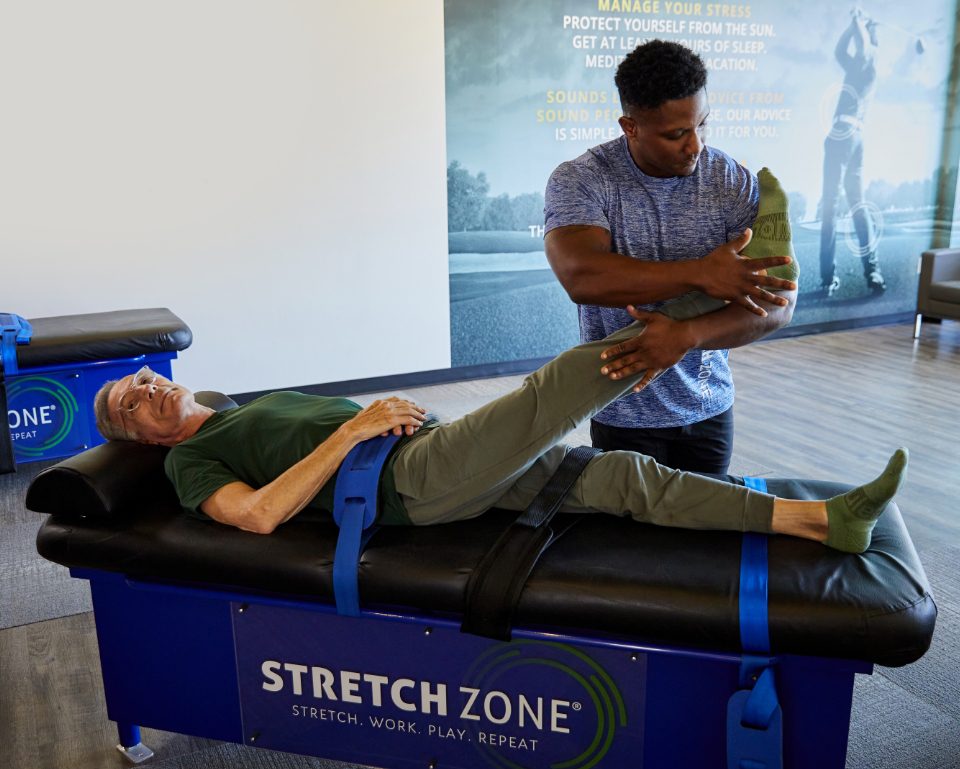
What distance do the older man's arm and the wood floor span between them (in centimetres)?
57

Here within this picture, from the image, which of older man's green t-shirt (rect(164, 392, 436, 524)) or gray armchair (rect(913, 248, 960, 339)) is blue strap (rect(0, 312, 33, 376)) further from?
gray armchair (rect(913, 248, 960, 339))

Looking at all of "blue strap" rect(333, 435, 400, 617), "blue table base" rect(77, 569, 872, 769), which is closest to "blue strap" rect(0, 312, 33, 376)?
"blue table base" rect(77, 569, 872, 769)

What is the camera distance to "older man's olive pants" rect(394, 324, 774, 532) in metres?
1.65

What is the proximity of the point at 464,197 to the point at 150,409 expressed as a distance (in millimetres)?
2896

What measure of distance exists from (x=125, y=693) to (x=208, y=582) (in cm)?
36

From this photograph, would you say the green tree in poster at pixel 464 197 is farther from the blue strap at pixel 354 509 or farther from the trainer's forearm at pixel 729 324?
the trainer's forearm at pixel 729 324

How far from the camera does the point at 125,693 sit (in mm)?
1852

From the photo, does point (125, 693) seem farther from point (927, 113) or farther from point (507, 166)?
point (927, 113)

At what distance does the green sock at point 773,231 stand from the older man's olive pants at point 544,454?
10.3 inches

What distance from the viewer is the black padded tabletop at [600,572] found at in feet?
4.66

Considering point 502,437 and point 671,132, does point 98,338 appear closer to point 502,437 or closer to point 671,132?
point 502,437

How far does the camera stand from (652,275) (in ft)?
5.27

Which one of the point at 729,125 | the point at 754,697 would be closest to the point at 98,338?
the point at 754,697

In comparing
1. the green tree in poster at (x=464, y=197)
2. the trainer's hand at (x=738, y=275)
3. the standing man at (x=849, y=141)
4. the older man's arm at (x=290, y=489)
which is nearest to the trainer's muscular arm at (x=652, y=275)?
the trainer's hand at (x=738, y=275)
